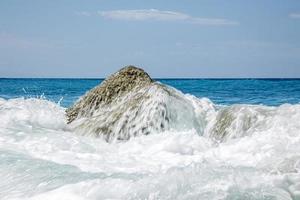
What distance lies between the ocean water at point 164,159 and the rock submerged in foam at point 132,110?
0.14m

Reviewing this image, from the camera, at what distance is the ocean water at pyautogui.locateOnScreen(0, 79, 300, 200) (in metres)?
5.62

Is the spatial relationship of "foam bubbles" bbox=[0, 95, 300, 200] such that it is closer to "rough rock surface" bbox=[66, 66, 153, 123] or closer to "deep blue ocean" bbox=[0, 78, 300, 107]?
"rough rock surface" bbox=[66, 66, 153, 123]

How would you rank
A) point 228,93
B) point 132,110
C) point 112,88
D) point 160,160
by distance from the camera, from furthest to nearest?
point 228,93 < point 112,88 < point 132,110 < point 160,160

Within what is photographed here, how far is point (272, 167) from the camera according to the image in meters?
6.54

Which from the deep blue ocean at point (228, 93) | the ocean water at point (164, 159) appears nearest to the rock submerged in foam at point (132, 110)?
the ocean water at point (164, 159)

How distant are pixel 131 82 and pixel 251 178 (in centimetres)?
641

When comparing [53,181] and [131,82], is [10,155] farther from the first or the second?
[131,82]

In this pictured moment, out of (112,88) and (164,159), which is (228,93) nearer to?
(112,88)

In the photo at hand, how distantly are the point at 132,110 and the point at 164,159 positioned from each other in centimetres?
256

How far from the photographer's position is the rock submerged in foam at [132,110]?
10.2m

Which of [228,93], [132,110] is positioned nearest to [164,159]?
[132,110]

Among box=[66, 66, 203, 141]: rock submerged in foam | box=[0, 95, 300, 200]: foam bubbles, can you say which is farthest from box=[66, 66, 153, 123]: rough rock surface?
box=[0, 95, 300, 200]: foam bubbles

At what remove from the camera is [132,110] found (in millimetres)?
10492

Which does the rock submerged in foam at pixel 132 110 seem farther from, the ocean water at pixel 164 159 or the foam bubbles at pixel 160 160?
the foam bubbles at pixel 160 160
